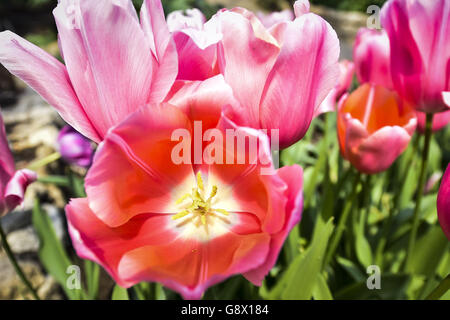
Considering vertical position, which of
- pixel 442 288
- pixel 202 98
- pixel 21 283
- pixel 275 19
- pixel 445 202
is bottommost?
pixel 21 283

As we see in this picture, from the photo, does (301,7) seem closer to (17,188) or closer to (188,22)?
(188,22)

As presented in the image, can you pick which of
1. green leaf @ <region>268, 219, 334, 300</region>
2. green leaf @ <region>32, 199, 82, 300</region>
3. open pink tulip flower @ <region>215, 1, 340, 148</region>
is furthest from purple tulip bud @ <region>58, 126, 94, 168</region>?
open pink tulip flower @ <region>215, 1, 340, 148</region>

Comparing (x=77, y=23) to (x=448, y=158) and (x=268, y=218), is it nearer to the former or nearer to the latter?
(x=268, y=218)

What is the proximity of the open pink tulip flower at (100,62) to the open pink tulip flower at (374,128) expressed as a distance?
1.31ft

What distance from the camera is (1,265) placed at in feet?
3.76

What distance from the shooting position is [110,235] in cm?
38

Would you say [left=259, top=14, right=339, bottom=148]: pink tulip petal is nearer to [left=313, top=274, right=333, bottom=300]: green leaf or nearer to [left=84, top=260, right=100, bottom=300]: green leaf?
[left=313, top=274, right=333, bottom=300]: green leaf

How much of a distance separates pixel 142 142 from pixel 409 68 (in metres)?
0.41

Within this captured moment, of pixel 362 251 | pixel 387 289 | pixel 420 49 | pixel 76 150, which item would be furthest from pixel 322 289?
pixel 76 150

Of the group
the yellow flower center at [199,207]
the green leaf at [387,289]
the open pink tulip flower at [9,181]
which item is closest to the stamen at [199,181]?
the yellow flower center at [199,207]

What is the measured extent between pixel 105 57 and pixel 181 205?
0.59 feet

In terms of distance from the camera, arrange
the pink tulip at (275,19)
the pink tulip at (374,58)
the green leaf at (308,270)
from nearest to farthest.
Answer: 1. the pink tulip at (275,19)
2. the green leaf at (308,270)
3. the pink tulip at (374,58)

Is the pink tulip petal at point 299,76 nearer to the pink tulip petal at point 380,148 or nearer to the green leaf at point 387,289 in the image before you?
the pink tulip petal at point 380,148

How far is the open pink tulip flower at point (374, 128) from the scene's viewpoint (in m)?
0.67
